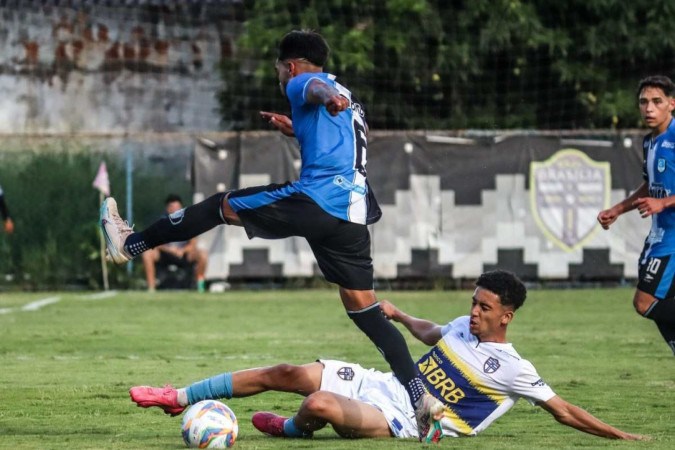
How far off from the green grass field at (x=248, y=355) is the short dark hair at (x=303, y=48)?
2.25 meters

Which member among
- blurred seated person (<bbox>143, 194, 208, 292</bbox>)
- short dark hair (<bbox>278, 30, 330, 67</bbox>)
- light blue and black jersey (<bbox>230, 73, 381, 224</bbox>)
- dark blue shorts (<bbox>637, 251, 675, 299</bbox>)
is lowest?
blurred seated person (<bbox>143, 194, 208, 292</bbox>)

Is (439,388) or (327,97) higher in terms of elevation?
(327,97)

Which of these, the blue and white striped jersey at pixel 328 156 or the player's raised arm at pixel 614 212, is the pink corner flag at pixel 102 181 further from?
the blue and white striped jersey at pixel 328 156

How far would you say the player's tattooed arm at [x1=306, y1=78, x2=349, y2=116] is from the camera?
25.0 feet

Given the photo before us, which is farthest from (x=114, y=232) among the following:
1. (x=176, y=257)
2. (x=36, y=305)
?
(x=176, y=257)

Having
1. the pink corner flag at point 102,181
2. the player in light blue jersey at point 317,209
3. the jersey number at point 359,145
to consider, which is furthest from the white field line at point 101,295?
the jersey number at point 359,145

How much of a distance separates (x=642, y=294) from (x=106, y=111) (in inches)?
895

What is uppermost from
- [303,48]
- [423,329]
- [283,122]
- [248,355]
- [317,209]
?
[303,48]

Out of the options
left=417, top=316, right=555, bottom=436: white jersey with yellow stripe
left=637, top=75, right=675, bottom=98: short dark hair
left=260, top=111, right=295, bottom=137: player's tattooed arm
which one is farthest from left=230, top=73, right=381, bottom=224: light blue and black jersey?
left=637, top=75, right=675, bottom=98: short dark hair

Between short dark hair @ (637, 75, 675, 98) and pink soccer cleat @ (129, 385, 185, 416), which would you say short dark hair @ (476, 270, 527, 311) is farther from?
short dark hair @ (637, 75, 675, 98)

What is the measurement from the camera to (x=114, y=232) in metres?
8.41

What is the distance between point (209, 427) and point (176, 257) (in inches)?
593

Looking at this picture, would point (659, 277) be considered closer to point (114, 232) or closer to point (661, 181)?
point (661, 181)

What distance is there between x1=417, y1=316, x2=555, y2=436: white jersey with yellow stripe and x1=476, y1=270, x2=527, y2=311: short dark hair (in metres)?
0.31
